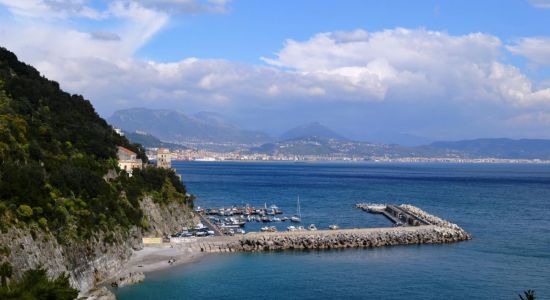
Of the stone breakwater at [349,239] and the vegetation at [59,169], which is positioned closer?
the vegetation at [59,169]

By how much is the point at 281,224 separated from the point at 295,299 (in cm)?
4575

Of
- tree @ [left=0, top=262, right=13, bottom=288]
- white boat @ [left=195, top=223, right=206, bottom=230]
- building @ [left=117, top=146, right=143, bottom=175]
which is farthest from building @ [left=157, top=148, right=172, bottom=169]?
tree @ [left=0, top=262, right=13, bottom=288]

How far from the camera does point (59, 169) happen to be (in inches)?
1994

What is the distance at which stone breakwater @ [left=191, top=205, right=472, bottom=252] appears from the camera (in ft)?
214

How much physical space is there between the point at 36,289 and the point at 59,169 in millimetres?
21830

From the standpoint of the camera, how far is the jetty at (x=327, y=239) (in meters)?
64.8

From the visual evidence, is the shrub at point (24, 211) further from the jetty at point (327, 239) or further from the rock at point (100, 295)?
the jetty at point (327, 239)

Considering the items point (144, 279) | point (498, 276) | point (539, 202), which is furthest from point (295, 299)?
point (539, 202)

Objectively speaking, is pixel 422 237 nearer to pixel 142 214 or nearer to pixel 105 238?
pixel 142 214

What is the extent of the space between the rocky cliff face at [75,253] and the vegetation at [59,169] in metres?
0.86

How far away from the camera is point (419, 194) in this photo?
147 m

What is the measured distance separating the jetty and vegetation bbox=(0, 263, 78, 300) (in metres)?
29.9

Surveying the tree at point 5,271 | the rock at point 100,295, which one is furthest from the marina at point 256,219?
the tree at point 5,271

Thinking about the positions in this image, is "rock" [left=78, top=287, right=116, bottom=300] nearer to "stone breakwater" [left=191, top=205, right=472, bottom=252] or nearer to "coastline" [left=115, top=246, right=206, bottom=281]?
"coastline" [left=115, top=246, right=206, bottom=281]
